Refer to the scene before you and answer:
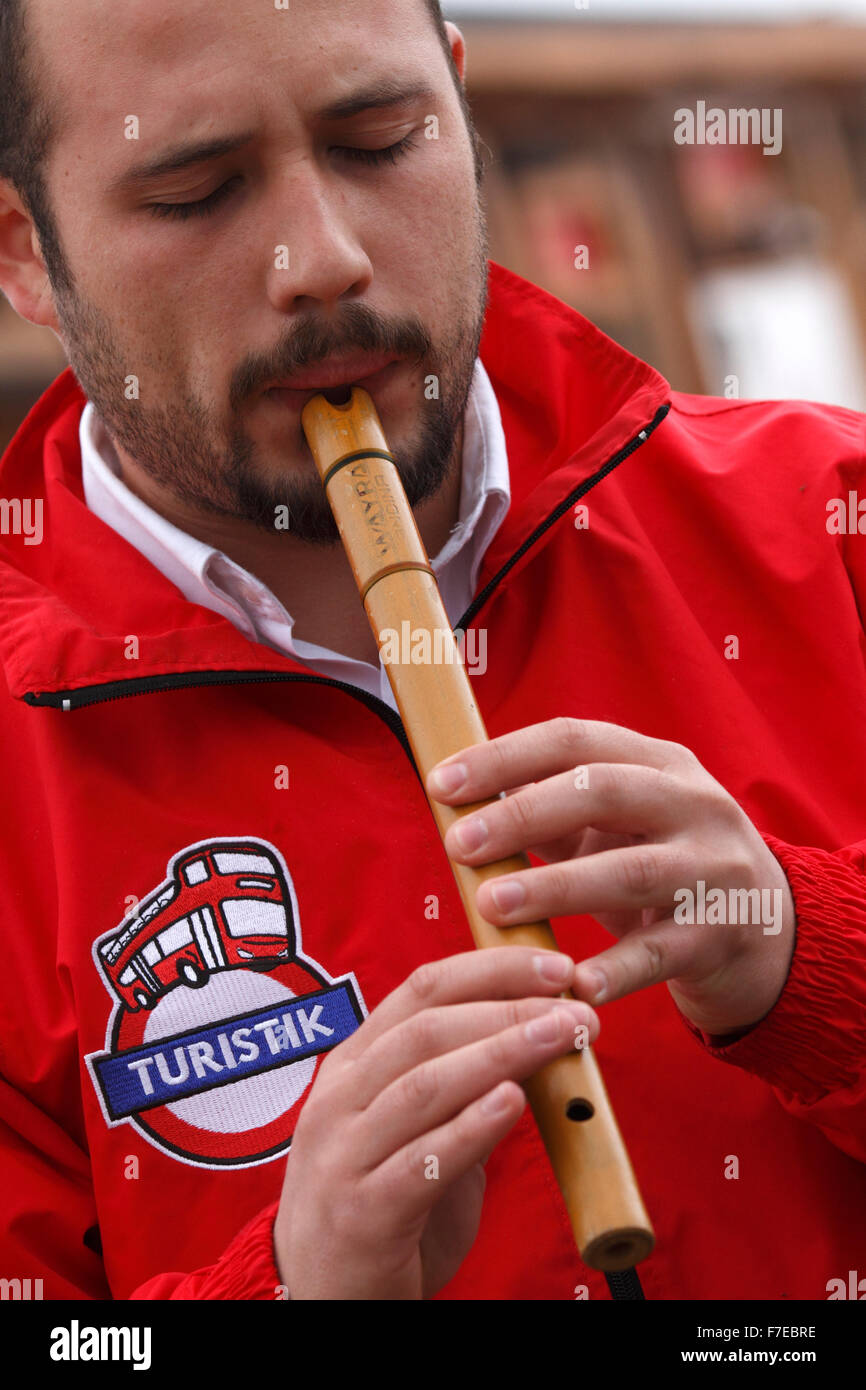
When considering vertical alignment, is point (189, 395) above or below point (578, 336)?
below

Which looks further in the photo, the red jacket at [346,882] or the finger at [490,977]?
the red jacket at [346,882]

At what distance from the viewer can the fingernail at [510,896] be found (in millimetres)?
995

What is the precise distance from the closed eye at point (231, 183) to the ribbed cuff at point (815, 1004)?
0.69m

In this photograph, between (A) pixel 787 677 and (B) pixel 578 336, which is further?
(B) pixel 578 336

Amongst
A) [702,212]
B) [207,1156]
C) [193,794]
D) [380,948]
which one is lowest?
[207,1156]

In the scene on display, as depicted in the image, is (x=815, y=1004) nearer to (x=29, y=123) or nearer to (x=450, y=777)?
(x=450, y=777)

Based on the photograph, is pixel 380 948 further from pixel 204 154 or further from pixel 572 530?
pixel 204 154

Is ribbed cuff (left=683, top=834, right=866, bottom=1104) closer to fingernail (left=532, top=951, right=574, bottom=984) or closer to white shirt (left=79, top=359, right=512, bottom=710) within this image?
fingernail (left=532, top=951, right=574, bottom=984)

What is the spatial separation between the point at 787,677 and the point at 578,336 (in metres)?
0.46

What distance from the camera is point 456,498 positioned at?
1585mm

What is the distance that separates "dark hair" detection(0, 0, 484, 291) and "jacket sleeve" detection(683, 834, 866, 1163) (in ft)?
2.60

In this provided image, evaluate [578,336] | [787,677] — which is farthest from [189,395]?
[787,677]

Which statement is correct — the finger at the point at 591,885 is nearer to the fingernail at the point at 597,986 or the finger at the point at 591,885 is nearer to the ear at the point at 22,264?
the fingernail at the point at 597,986

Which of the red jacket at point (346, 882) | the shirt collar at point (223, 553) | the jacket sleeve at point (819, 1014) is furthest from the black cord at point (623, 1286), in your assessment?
the shirt collar at point (223, 553)
